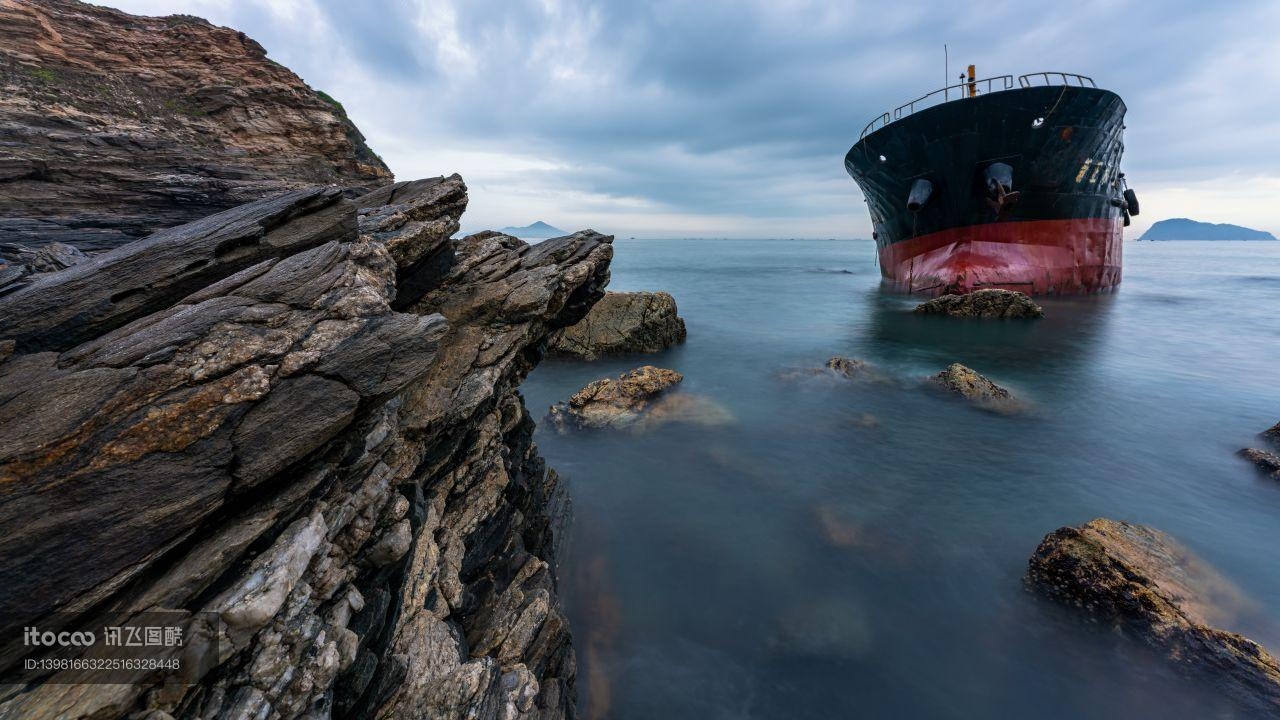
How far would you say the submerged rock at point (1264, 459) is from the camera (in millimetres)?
16548

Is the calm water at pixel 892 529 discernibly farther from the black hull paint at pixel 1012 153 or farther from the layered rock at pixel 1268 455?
the black hull paint at pixel 1012 153

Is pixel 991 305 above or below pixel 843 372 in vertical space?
above

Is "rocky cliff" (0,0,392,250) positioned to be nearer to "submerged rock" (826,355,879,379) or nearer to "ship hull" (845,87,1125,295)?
"submerged rock" (826,355,879,379)

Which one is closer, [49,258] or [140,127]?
[49,258]

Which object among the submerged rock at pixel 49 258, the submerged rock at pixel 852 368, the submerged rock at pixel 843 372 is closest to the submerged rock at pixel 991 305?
the submerged rock at pixel 843 372

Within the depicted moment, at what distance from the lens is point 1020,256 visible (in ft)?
136

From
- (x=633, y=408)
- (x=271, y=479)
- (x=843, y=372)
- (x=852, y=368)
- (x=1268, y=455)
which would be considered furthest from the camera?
(x=852, y=368)

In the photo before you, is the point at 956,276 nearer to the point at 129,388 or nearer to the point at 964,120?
the point at 964,120

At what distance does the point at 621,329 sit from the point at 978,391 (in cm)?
2023

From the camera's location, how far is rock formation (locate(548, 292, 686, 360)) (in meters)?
30.8

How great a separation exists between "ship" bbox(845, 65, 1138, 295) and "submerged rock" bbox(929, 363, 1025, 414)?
2025cm

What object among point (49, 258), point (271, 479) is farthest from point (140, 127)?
point (271, 479)

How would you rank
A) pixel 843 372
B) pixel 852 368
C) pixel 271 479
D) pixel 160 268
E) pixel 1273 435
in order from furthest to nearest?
1. pixel 852 368
2. pixel 843 372
3. pixel 1273 435
4. pixel 160 268
5. pixel 271 479

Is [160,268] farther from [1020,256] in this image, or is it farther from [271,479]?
[1020,256]
